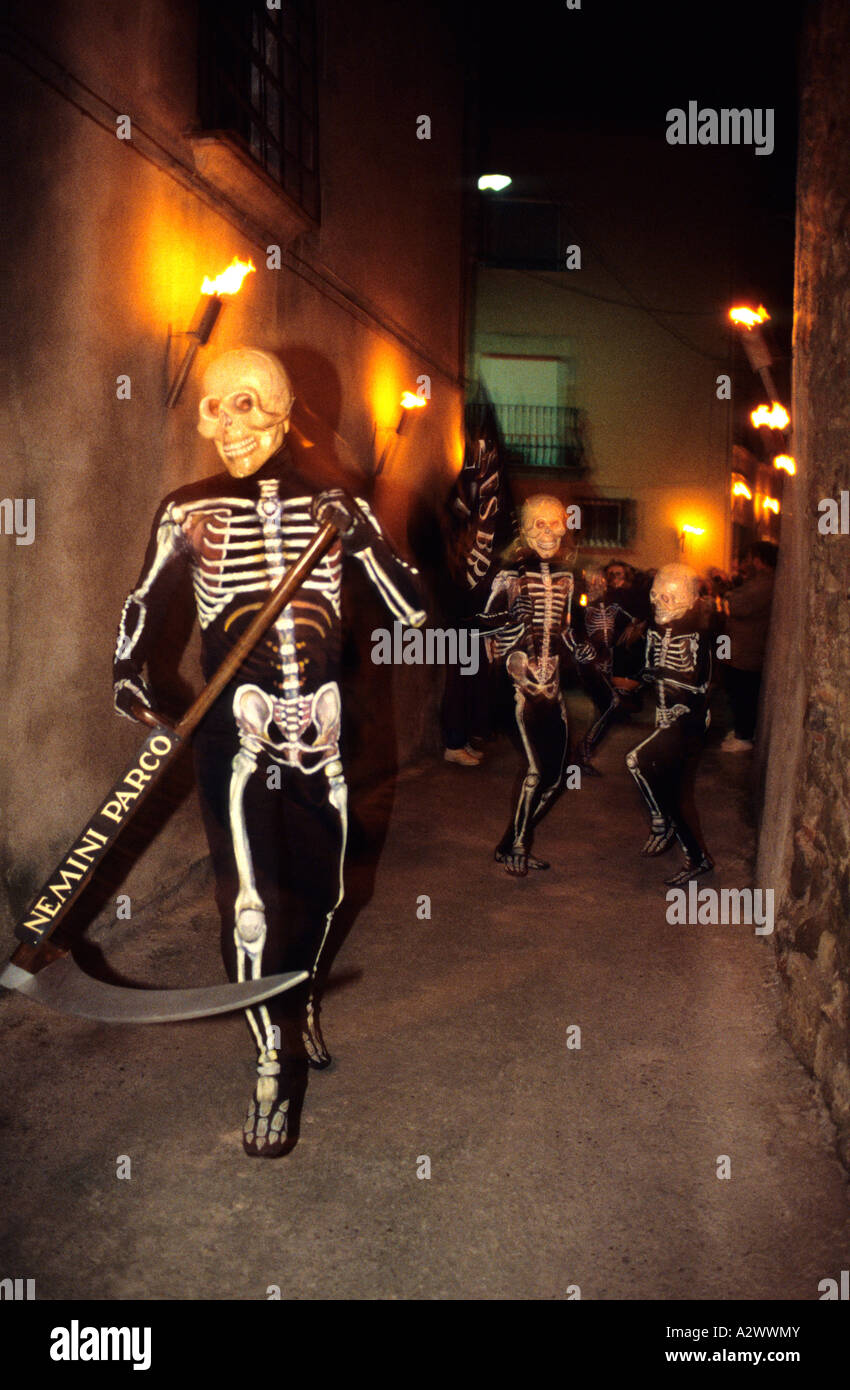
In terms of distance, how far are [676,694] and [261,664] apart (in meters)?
4.00

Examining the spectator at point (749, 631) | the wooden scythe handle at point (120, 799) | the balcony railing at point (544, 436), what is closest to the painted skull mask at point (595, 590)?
the spectator at point (749, 631)

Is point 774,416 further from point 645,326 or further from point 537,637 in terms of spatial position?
point 645,326

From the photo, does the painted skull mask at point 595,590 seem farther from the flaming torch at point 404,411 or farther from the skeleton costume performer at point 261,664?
the skeleton costume performer at point 261,664

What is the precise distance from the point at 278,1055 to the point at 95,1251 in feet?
2.58

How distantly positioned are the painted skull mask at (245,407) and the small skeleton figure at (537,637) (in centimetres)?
343

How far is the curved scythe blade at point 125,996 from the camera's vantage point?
3.45m

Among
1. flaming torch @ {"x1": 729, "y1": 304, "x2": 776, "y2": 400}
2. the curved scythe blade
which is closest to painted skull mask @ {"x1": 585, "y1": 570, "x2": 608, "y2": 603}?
flaming torch @ {"x1": 729, "y1": 304, "x2": 776, "y2": 400}

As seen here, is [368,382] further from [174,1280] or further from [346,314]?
[174,1280]

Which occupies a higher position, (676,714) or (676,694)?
(676,694)

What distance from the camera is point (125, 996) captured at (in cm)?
365

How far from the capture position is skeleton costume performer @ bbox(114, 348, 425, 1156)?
145 inches

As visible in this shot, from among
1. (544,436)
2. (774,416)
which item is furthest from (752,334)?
(544,436)

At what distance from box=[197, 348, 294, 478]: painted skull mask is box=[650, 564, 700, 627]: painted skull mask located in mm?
3735

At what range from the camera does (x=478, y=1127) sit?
3.89 metres
